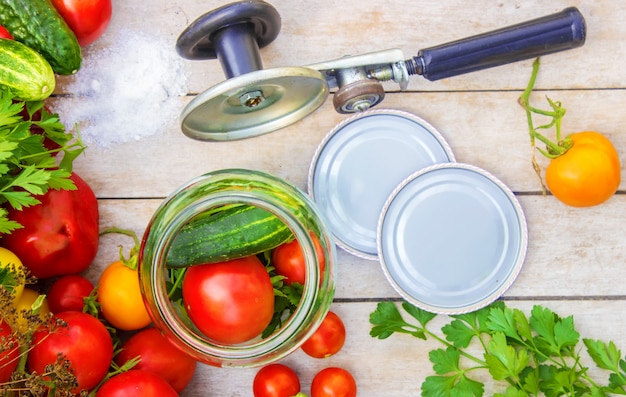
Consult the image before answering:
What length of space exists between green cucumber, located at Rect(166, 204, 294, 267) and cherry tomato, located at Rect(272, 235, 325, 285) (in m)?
0.06

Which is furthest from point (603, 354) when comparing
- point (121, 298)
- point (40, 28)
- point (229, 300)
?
point (40, 28)

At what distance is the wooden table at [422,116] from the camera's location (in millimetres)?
1059

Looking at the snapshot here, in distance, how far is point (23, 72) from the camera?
89cm

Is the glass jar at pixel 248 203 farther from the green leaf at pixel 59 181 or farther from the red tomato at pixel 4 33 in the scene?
the red tomato at pixel 4 33

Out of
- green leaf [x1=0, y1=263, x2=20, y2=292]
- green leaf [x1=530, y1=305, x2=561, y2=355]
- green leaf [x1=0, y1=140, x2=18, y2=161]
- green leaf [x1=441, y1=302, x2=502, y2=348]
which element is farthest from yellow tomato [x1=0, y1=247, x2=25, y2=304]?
green leaf [x1=530, y1=305, x2=561, y2=355]

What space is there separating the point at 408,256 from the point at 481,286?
0.39 ft

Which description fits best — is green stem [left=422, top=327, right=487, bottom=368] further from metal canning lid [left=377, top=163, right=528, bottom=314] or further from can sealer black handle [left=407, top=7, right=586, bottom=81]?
can sealer black handle [left=407, top=7, right=586, bottom=81]

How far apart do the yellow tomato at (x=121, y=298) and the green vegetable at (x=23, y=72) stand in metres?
0.26

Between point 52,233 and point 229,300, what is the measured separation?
284mm

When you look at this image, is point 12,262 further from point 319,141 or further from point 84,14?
point 319,141

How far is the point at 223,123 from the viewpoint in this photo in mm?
1018

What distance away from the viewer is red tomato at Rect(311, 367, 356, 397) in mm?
1005

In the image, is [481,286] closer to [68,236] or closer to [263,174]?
[263,174]

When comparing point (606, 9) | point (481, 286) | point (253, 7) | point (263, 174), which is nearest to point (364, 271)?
point (481, 286)
